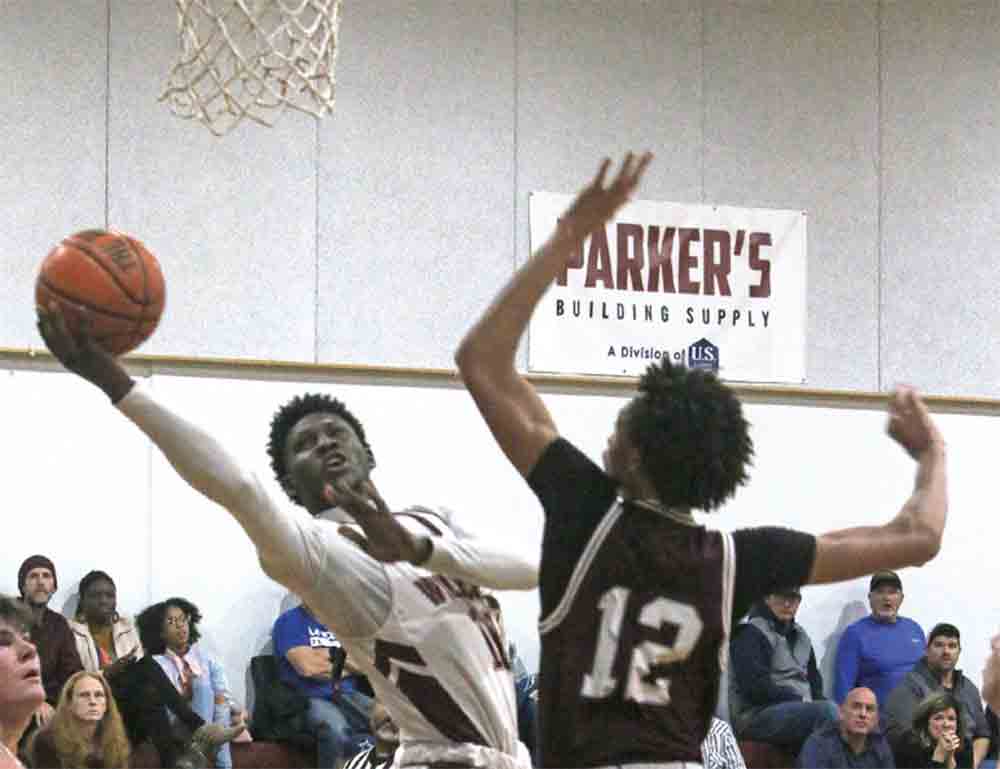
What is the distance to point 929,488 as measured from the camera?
15.3 ft

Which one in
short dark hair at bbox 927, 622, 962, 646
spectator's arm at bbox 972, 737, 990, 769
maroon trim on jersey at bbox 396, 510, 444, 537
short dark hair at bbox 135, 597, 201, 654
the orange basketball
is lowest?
spectator's arm at bbox 972, 737, 990, 769

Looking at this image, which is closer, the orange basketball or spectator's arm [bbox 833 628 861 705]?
the orange basketball

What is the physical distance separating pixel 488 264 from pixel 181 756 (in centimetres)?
488

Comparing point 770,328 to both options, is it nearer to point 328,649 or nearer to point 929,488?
point 328,649

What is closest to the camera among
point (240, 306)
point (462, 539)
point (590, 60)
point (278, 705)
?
point (462, 539)

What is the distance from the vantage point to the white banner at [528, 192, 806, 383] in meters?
14.7

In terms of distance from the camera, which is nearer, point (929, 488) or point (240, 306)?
point (929, 488)

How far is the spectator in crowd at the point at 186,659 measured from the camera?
12.1 m

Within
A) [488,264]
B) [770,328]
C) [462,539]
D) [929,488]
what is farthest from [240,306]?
[929,488]

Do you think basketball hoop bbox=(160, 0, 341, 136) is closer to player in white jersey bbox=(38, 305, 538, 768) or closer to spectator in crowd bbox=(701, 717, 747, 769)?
player in white jersey bbox=(38, 305, 538, 768)

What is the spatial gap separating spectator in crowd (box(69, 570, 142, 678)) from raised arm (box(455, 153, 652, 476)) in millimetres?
8121

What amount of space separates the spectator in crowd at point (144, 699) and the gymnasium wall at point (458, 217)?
93cm

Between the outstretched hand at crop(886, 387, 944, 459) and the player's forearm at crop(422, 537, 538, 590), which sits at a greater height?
the outstretched hand at crop(886, 387, 944, 459)

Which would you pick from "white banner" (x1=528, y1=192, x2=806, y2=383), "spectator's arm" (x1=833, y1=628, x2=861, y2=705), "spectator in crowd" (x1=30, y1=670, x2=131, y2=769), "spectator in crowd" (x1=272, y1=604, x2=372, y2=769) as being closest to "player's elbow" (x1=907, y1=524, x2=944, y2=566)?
"spectator in crowd" (x1=30, y1=670, x2=131, y2=769)
